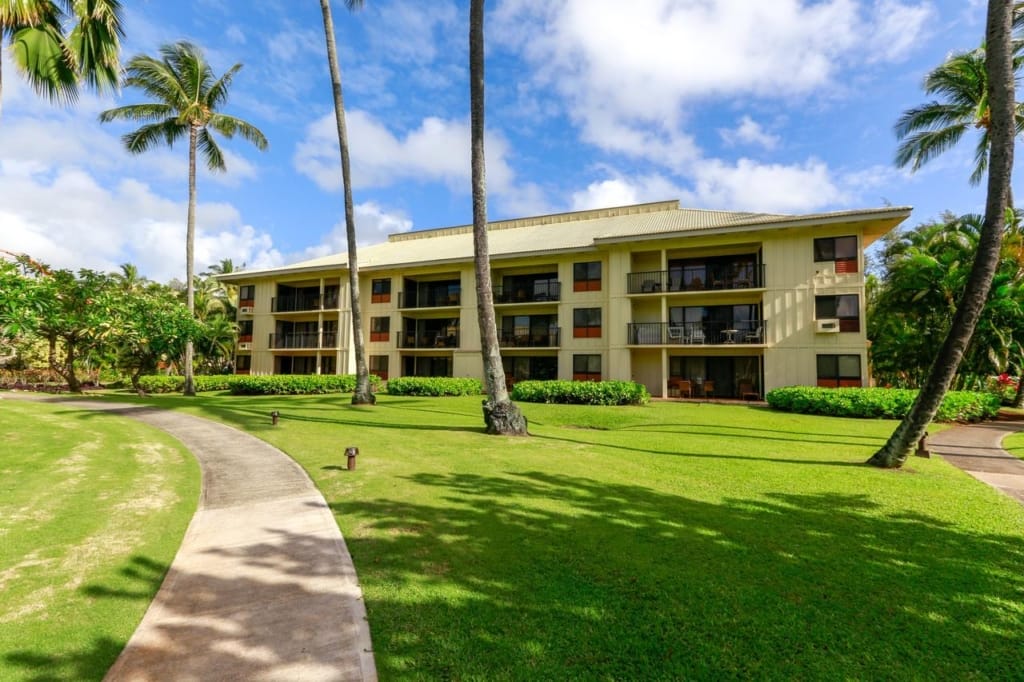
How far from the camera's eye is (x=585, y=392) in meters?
19.7

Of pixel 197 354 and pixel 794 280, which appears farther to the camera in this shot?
pixel 197 354

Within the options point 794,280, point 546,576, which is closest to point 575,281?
point 794,280

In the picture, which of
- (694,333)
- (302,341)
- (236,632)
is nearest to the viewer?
(236,632)

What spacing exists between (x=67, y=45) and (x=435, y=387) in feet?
56.6

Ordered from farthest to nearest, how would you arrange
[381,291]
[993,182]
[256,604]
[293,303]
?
1. [293,303]
2. [381,291]
3. [993,182]
4. [256,604]

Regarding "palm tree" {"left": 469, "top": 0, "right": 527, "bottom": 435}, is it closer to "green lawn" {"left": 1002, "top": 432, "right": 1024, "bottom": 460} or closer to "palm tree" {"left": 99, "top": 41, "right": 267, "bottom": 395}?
"green lawn" {"left": 1002, "top": 432, "right": 1024, "bottom": 460}

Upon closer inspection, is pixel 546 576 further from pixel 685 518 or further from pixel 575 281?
pixel 575 281

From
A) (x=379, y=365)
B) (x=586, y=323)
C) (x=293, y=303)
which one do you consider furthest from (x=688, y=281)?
(x=293, y=303)

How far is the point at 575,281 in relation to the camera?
85.6 ft

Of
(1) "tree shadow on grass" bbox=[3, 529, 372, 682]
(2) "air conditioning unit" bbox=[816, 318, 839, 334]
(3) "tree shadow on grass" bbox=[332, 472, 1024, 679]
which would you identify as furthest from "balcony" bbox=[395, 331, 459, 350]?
(1) "tree shadow on grass" bbox=[3, 529, 372, 682]

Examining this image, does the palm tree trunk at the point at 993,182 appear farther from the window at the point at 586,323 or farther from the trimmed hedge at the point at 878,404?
the window at the point at 586,323

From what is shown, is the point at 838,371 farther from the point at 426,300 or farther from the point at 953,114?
the point at 426,300

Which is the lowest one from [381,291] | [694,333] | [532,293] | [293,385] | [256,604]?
[256,604]

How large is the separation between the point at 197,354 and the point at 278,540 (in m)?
34.5
